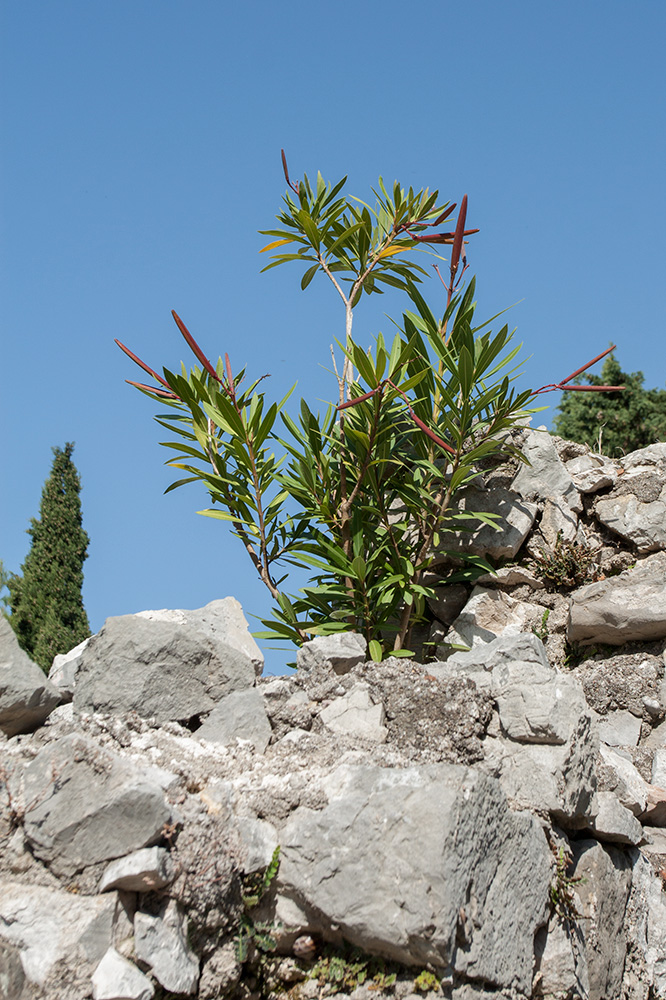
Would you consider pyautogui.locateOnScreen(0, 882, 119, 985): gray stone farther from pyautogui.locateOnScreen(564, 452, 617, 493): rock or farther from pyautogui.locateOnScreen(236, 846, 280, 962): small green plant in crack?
pyautogui.locateOnScreen(564, 452, 617, 493): rock

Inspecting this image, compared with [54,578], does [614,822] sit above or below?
below

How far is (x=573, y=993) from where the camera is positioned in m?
2.77

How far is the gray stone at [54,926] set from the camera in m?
2.05

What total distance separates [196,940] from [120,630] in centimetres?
123

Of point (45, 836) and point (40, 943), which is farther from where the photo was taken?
point (45, 836)

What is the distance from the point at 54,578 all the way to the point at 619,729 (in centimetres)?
656

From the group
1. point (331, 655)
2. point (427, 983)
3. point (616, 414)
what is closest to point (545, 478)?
point (331, 655)

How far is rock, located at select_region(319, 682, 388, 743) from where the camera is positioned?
10.2 feet

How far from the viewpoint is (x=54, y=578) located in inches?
353

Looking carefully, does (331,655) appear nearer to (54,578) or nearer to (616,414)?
(54,578)

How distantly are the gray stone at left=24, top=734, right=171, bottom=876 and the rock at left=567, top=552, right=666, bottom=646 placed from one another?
2.97 meters

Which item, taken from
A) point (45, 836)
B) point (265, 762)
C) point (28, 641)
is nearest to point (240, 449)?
point (265, 762)

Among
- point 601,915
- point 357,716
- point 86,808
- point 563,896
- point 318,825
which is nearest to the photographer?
point 86,808

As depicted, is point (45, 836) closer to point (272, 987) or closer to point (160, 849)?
point (160, 849)
